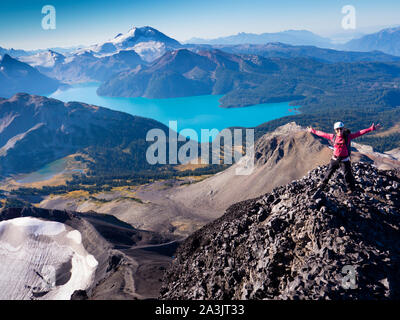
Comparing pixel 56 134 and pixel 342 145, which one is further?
pixel 56 134

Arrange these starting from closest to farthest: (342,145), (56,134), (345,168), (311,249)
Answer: (311,249)
(342,145)
(345,168)
(56,134)

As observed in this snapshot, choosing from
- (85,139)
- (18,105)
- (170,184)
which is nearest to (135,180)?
(170,184)

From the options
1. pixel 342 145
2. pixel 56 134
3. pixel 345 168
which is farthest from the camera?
pixel 56 134

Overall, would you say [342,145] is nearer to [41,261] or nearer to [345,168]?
[345,168]

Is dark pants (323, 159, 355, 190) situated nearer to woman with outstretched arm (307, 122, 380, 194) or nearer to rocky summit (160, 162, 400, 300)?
woman with outstretched arm (307, 122, 380, 194)

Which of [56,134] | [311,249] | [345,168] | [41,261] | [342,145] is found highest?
[342,145]

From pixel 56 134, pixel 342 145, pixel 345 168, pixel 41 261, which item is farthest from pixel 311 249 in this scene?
pixel 56 134

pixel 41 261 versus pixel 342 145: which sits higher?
pixel 342 145

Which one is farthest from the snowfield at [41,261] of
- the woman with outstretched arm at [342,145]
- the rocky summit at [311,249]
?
the woman with outstretched arm at [342,145]
